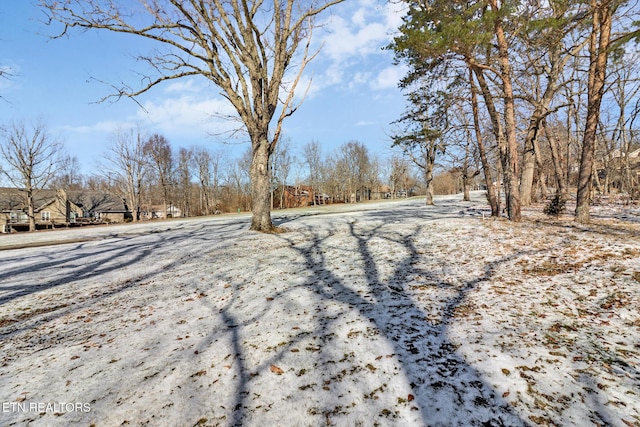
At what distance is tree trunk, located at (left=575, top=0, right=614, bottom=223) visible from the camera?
7.91 meters

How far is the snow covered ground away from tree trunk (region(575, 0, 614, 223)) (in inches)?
72.9

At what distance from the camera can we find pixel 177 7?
955 cm

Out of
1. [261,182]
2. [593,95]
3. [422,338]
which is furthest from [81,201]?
[593,95]

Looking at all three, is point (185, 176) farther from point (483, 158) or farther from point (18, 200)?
point (483, 158)

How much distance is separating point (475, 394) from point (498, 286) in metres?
2.85

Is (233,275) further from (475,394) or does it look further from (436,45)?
(436,45)

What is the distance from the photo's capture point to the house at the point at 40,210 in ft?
130

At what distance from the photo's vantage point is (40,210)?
141ft

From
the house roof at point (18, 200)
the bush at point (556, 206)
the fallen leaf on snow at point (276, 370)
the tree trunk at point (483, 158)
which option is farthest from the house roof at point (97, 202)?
the bush at point (556, 206)

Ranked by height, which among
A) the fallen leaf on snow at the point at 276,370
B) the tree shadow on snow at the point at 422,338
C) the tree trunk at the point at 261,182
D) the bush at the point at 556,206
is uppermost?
the tree trunk at the point at 261,182

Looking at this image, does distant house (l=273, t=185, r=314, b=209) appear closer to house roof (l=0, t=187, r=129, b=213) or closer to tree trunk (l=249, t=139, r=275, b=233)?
house roof (l=0, t=187, r=129, b=213)

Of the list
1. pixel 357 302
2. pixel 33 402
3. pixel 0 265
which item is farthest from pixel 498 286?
pixel 0 265

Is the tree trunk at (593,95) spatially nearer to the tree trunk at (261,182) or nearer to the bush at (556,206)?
the bush at (556,206)

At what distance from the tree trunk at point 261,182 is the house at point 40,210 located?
138ft
